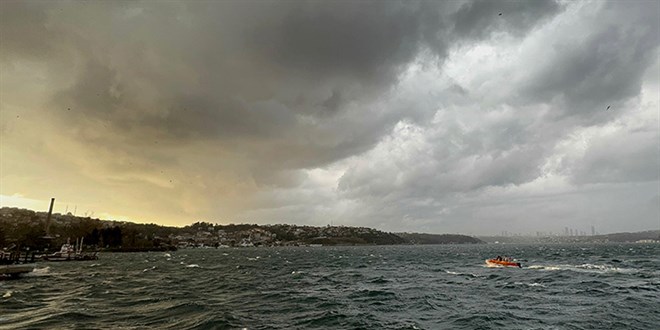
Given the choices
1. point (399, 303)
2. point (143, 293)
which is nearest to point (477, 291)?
point (399, 303)

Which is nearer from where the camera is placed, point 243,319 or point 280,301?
point 243,319

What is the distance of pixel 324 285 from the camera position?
5916 centimetres

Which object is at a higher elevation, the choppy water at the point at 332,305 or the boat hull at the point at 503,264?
the boat hull at the point at 503,264

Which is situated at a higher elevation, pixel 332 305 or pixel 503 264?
pixel 503 264

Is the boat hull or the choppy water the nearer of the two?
the choppy water

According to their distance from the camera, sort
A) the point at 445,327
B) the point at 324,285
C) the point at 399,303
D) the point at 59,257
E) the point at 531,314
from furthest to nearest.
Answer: the point at 59,257 → the point at 324,285 → the point at 399,303 → the point at 531,314 → the point at 445,327

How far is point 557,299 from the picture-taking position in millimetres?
44062

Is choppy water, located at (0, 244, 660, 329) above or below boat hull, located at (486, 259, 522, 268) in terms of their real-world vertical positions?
below

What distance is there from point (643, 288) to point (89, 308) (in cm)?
6657

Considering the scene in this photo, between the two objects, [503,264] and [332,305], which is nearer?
[332,305]

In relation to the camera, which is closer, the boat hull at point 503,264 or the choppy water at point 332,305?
the choppy water at point 332,305

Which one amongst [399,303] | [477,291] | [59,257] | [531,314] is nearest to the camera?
[531,314]

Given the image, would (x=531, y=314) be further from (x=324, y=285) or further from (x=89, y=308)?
(x=89, y=308)

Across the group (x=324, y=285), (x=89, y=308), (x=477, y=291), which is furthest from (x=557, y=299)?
(x=89, y=308)
